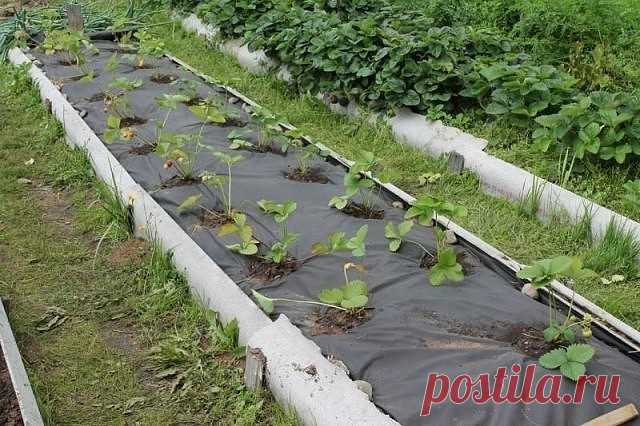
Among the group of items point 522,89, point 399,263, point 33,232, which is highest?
point 522,89

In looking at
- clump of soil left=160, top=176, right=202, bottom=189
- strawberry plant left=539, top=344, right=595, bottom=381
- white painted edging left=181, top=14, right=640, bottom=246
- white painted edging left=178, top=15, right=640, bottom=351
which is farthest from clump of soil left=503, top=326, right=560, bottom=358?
clump of soil left=160, top=176, right=202, bottom=189

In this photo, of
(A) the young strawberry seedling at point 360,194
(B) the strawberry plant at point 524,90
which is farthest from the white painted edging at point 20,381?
(B) the strawberry plant at point 524,90

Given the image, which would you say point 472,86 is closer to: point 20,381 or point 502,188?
point 502,188

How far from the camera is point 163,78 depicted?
601 cm

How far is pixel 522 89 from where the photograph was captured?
4551 millimetres

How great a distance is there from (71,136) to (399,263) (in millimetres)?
3009

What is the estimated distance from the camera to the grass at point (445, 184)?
136 inches

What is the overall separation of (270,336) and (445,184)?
222 centimetres

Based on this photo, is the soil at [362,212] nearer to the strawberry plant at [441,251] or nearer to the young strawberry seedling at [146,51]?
the strawberry plant at [441,251]

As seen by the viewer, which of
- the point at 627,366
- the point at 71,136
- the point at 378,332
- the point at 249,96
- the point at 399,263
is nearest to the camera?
the point at 627,366

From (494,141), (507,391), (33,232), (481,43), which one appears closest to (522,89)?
(494,141)

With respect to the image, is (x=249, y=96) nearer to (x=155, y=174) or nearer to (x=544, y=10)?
(x=155, y=174)

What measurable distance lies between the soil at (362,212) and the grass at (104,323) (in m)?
0.95

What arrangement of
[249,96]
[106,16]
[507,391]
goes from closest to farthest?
[507,391]
[249,96]
[106,16]
